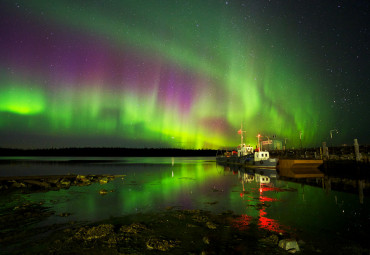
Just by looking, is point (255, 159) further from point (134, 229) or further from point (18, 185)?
point (134, 229)

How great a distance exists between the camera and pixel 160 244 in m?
10.5

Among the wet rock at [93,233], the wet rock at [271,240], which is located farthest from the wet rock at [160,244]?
the wet rock at [271,240]

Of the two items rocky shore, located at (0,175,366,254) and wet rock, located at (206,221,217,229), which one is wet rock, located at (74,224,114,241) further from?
wet rock, located at (206,221,217,229)

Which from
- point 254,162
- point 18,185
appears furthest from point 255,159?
point 18,185

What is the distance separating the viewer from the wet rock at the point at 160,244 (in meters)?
10.2

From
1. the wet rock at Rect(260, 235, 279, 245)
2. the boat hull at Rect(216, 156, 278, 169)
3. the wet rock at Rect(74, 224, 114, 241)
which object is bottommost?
the wet rock at Rect(260, 235, 279, 245)

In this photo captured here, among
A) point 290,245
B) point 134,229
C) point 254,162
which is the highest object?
point 254,162

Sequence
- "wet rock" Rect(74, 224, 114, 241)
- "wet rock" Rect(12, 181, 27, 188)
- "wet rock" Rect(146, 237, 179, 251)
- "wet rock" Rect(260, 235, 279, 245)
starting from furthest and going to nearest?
"wet rock" Rect(12, 181, 27, 188)
"wet rock" Rect(74, 224, 114, 241)
"wet rock" Rect(260, 235, 279, 245)
"wet rock" Rect(146, 237, 179, 251)

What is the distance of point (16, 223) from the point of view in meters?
14.2

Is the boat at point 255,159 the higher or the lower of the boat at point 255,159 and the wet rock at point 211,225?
the higher

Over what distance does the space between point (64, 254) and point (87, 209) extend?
31.5ft

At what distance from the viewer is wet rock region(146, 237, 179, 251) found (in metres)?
10.2

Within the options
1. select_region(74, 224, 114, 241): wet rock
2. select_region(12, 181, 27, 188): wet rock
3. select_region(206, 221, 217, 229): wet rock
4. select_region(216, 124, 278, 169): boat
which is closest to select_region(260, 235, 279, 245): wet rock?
select_region(206, 221, 217, 229): wet rock

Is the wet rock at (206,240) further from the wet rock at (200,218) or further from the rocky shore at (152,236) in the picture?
the wet rock at (200,218)
